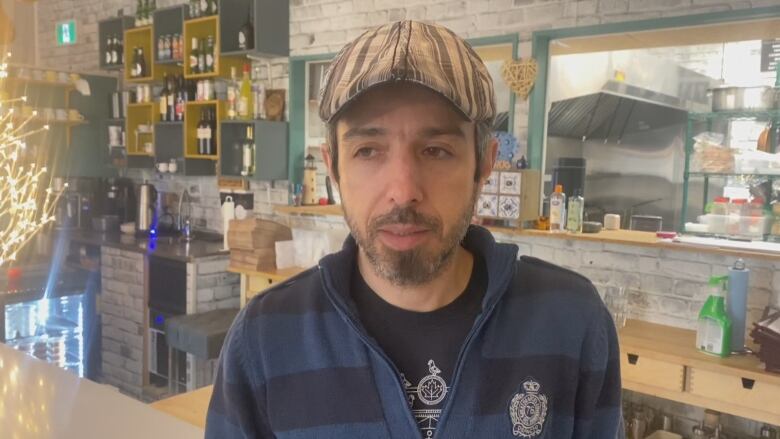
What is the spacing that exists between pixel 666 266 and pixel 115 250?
12.3 ft

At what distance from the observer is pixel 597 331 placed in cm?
122

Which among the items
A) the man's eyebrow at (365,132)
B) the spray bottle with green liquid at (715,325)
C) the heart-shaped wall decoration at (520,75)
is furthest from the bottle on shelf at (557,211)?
the man's eyebrow at (365,132)

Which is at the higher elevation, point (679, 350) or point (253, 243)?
point (253, 243)

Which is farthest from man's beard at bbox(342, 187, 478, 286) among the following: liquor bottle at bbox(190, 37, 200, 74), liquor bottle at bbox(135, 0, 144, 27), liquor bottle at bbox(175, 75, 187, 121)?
liquor bottle at bbox(135, 0, 144, 27)

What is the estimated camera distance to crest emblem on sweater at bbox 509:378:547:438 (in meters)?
1.10

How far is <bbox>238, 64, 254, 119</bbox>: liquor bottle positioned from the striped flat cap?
3.56 m

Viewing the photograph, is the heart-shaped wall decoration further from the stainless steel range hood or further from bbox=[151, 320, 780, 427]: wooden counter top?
bbox=[151, 320, 780, 427]: wooden counter top

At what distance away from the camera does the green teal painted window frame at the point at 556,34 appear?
2.72 m

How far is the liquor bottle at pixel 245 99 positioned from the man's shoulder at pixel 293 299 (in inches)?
137

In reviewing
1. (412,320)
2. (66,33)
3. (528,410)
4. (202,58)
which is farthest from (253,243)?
(66,33)

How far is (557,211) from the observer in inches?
125

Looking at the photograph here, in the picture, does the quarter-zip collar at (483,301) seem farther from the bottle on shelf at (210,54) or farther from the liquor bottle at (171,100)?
the liquor bottle at (171,100)

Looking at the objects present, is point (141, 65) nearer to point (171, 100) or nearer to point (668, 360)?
point (171, 100)

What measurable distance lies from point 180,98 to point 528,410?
4557mm
